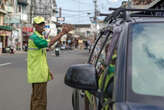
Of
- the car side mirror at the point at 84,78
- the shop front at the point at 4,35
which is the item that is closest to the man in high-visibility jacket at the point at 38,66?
the car side mirror at the point at 84,78

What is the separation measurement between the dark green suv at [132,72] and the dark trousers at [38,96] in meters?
2.16

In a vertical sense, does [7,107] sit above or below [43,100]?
below

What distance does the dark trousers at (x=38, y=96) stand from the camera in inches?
197

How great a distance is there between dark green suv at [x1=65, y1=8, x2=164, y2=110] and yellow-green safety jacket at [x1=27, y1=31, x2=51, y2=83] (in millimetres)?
2063

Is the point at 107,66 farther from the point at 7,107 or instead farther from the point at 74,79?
the point at 7,107

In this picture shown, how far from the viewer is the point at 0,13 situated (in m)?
52.2

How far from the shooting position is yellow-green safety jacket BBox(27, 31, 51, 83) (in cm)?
489

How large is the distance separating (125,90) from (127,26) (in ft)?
2.09

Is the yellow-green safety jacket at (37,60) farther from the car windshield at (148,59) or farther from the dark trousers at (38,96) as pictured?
the car windshield at (148,59)

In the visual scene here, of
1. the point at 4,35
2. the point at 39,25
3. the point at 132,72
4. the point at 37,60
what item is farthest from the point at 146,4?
the point at 4,35

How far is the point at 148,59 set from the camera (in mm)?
2615

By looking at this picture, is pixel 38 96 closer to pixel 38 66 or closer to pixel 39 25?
pixel 38 66

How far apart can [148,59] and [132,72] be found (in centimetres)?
21

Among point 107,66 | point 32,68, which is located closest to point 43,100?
point 32,68
